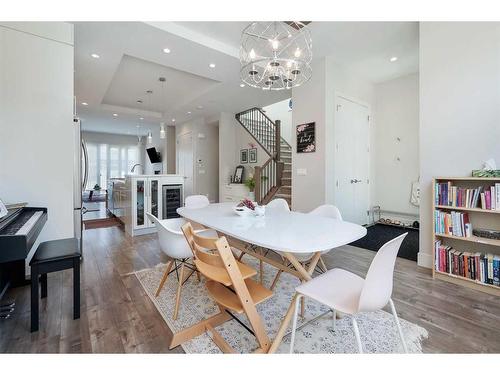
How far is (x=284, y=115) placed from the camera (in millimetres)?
7441

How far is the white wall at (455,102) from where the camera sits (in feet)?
7.99

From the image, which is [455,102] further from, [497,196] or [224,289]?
[224,289]

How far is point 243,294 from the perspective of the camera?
4.49ft

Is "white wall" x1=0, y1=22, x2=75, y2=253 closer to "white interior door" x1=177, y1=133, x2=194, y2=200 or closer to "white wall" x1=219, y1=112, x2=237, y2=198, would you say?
"white wall" x1=219, y1=112, x2=237, y2=198

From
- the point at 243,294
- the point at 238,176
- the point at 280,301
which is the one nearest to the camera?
the point at 243,294

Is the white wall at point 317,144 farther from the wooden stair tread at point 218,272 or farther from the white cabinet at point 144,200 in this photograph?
the wooden stair tread at point 218,272

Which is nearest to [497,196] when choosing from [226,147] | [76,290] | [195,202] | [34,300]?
[195,202]

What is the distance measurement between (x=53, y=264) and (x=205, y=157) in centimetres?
637

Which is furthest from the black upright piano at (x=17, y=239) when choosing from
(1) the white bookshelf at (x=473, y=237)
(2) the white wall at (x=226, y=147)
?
(2) the white wall at (x=226, y=147)

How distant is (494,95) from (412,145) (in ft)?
8.09

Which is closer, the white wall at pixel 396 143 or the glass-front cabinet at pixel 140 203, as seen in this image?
the glass-front cabinet at pixel 140 203

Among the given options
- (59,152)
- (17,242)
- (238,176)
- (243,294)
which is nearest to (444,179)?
(243,294)

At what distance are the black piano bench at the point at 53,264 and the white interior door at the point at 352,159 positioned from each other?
11.8 feet
